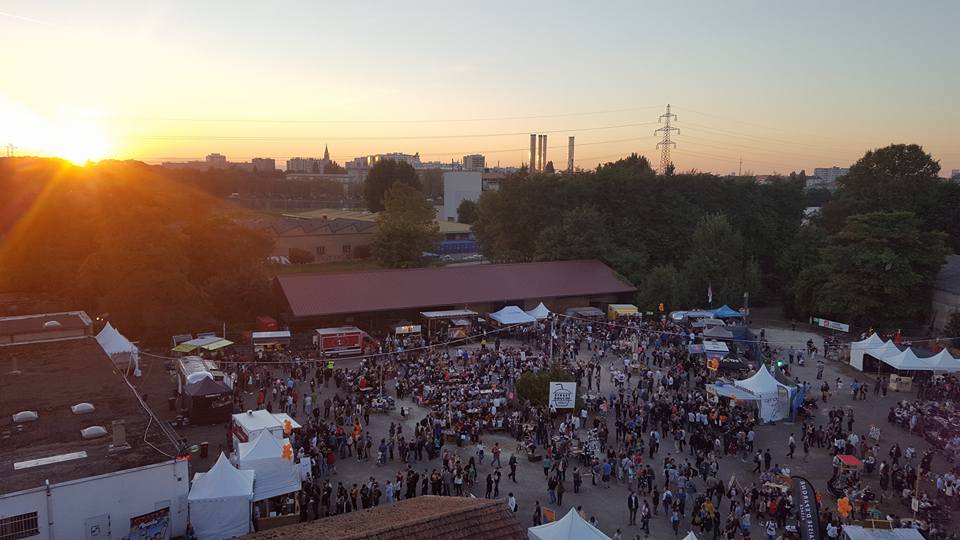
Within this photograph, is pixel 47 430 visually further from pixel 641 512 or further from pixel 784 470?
pixel 784 470

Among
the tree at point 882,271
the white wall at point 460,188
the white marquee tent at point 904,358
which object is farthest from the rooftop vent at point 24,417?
the white wall at point 460,188

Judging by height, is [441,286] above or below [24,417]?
above

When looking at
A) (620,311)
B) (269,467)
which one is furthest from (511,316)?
(269,467)

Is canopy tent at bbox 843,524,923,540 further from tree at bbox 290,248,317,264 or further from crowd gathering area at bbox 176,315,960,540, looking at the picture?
tree at bbox 290,248,317,264

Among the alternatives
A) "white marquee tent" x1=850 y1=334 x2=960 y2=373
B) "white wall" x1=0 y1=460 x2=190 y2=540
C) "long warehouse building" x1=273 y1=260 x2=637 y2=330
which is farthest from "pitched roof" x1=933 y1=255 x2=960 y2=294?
"white wall" x1=0 y1=460 x2=190 y2=540

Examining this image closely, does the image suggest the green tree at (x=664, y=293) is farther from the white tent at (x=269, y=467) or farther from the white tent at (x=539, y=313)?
the white tent at (x=269, y=467)

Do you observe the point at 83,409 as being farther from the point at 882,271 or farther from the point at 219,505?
the point at 882,271

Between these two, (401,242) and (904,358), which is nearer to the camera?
(904,358)
